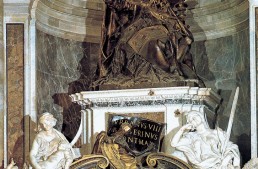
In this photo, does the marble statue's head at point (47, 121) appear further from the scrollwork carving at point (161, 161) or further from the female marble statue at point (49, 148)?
the scrollwork carving at point (161, 161)

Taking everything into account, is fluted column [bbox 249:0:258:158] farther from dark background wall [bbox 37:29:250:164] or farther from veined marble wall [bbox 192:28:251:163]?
dark background wall [bbox 37:29:250:164]

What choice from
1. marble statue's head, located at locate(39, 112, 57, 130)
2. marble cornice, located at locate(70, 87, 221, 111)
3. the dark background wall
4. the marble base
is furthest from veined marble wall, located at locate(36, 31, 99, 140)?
marble statue's head, located at locate(39, 112, 57, 130)

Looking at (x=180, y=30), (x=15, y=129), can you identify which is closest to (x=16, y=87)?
(x=15, y=129)

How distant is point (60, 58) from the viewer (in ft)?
81.6

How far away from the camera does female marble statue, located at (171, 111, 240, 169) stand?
22.1m

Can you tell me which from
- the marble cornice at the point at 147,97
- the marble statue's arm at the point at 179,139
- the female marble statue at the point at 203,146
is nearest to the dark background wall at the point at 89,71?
the marble cornice at the point at 147,97

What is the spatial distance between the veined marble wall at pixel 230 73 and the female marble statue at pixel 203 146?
1192mm

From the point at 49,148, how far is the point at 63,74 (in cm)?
281

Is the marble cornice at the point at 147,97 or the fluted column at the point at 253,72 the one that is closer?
the fluted column at the point at 253,72

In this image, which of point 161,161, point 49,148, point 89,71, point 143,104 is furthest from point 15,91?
point 161,161

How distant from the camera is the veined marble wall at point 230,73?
934 inches

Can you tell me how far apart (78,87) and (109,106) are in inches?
70.9

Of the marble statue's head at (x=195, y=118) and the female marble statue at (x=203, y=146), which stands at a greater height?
the marble statue's head at (x=195, y=118)

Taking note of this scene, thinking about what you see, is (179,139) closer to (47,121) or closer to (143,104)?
(143,104)
